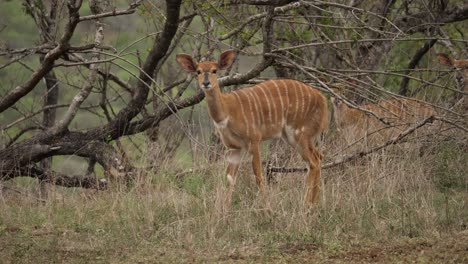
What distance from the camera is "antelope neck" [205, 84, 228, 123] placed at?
705 cm

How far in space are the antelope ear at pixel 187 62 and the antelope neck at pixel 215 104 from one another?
0.27 metres

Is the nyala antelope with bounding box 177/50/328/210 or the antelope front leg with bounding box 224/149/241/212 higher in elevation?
the nyala antelope with bounding box 177/50/328/210

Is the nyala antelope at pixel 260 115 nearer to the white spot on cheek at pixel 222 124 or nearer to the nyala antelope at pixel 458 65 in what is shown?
the white spot on cheek at pixel 222 124

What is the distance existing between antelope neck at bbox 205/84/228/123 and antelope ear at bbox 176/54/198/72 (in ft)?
0.89

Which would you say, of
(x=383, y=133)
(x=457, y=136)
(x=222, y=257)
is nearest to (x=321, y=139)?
(x=383, y=133)

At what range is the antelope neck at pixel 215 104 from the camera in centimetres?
705

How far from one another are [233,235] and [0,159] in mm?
2959

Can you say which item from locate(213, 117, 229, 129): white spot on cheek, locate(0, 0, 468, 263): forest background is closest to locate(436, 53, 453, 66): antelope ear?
locate(0, 0, 468, 263): forest background

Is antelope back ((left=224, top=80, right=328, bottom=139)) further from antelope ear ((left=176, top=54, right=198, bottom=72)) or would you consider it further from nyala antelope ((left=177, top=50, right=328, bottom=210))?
antelope ear ((left=176, top=54, right=198, bottom=72))

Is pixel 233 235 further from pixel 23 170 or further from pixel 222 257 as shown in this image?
pixel 23 170

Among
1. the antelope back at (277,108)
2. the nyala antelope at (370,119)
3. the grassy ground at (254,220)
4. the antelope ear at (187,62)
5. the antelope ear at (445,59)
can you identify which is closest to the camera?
the grassy ground at (254,220)

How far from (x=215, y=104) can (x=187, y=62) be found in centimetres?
42

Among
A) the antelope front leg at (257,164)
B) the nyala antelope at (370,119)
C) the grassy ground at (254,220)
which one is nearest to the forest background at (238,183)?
the grassy ground at (254,220)

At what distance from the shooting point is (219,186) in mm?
6461
